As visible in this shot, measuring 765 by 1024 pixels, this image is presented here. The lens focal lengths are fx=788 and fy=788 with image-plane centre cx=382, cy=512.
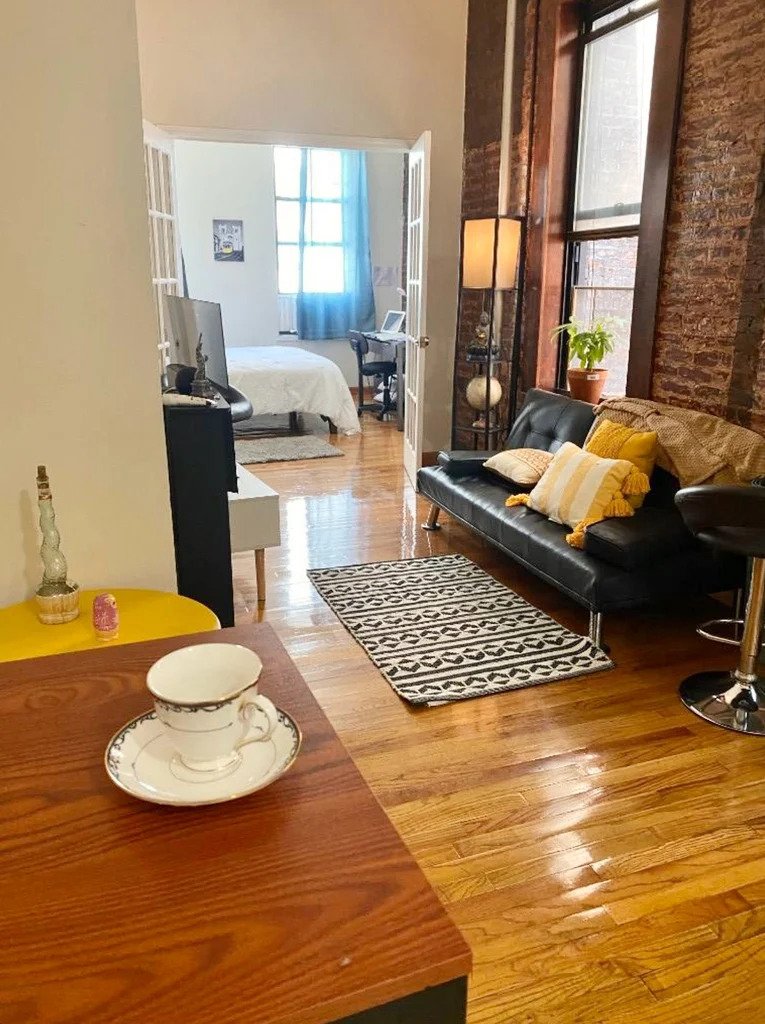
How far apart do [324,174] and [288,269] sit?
3.56 ft

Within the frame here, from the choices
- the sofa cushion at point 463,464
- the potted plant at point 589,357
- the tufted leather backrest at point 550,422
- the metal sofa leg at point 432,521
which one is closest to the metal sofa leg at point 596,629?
the tufted leather backrest at point 550,422

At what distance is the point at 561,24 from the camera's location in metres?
4.30

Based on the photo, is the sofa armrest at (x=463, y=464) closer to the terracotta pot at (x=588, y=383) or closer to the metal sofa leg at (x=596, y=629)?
the terracotta pot at (x=588, y=383)

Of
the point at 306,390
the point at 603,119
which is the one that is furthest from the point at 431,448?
the point at 603,119

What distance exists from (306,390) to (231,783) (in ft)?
19.7

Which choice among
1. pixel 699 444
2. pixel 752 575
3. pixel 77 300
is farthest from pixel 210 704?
pixel 699 444

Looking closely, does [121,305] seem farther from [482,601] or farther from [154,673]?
[482,601]

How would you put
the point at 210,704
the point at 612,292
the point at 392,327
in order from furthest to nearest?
the point at 392,327 → the point at 612,292 → the point at 210,704

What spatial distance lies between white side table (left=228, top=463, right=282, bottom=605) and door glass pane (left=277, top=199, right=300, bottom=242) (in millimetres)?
6141

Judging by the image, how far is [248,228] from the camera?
855 centimetres

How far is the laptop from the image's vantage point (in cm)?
757

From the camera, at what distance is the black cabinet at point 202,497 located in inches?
88.8

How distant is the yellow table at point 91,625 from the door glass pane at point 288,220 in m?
7.62

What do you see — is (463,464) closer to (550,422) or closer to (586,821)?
(550,422)
